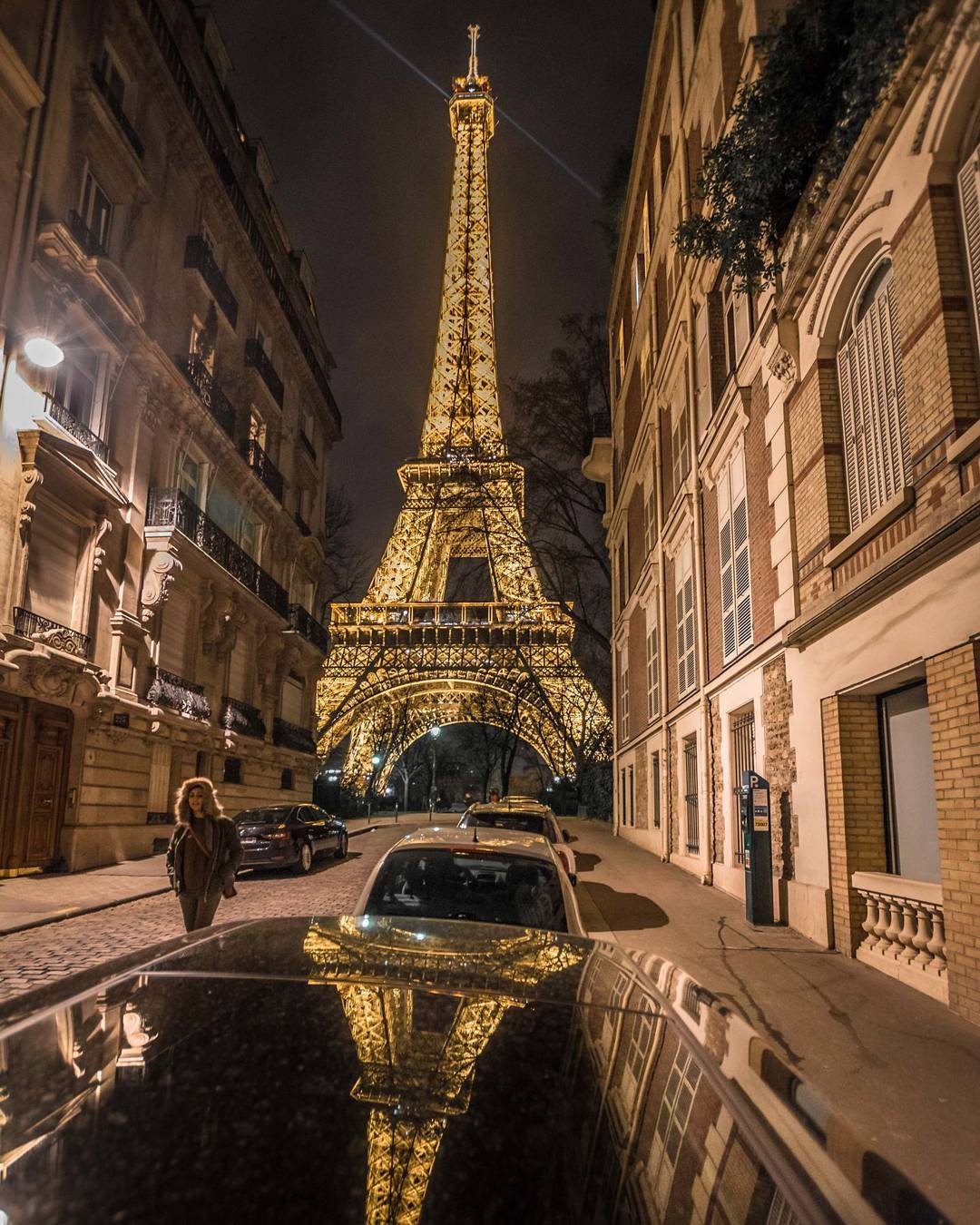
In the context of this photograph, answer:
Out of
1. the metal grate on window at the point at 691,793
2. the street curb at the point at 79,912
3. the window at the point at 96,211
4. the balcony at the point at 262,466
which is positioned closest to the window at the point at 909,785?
the metal grate on window at the point at 691,793

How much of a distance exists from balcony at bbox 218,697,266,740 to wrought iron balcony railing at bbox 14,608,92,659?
8.40m

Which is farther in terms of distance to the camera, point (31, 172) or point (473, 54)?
point (473, 54)

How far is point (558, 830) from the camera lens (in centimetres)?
1224

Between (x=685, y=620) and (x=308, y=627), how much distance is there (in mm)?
19285

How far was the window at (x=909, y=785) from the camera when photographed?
7434 millimetres

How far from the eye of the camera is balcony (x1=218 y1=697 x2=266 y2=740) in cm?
2483

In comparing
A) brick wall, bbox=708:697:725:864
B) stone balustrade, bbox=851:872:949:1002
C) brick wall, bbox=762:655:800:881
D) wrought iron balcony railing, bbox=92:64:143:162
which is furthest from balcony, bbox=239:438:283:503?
stone balustrade, bbox=851:872:949:1002

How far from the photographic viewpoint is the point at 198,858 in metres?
7.17

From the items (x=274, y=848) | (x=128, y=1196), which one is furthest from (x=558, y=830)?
(x=128, y=1196)

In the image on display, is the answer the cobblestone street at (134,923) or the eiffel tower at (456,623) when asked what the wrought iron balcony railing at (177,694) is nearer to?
the cobblestone street at (134,923)

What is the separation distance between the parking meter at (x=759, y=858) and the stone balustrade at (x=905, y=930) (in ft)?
6.10

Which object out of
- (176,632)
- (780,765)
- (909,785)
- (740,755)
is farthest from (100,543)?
(909,785)

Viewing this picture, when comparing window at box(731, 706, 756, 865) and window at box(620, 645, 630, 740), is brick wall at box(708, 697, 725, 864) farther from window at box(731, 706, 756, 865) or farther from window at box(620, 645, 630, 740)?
window at box(620, 645, 630, 740)

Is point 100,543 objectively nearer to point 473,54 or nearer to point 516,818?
point 516,818
